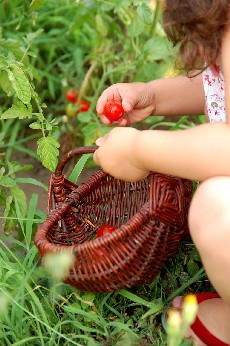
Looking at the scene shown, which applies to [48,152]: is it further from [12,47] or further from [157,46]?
[157,46]

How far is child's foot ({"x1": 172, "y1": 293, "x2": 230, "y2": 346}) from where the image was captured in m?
1.73

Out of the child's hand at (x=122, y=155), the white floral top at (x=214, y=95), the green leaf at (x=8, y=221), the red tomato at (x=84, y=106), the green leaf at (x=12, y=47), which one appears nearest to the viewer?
the child's hand at (x=122, y=155)

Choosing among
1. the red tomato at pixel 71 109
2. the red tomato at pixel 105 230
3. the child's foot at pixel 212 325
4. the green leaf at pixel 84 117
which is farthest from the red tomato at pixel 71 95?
the child's foot at pixel 212 325

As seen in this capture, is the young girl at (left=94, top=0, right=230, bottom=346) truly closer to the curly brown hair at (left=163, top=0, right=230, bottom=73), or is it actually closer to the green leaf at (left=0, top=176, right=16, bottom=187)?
the curly brown hair at (left=163, top=0, right=230, bottom=73)

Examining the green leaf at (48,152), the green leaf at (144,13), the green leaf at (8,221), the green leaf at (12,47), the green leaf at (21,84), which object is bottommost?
the green leaf at (8,221)

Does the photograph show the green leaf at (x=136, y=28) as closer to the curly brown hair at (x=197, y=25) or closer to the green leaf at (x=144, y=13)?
the green leaf at (x=144, y=13)

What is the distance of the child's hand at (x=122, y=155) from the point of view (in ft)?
5.54

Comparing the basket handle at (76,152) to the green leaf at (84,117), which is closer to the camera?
the basket handle at (76,152)

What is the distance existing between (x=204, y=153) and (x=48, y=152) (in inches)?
21.9

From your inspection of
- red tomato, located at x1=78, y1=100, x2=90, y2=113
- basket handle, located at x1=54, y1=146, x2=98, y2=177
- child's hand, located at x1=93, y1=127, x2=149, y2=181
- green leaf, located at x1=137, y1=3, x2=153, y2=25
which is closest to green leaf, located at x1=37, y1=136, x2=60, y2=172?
basket handle, located at x1=54, y1=146, x2=98, y2=177

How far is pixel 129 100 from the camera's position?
197 centimetres

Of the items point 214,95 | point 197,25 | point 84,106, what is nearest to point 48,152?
point 214,95

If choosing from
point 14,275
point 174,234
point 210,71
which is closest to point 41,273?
point 14,275

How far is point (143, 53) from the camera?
8.38 ft
